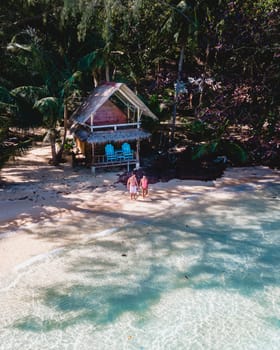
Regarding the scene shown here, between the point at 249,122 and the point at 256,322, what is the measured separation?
11563 mm

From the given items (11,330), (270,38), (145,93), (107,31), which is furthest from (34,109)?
(270,38)

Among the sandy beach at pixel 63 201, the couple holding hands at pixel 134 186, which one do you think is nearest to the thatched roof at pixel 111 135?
the sandy beach at pixel 63 201

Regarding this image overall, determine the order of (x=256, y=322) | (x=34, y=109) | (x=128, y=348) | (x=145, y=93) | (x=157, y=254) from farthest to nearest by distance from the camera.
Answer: (x=145, y=93), (x=34, y=109), (x=157, y=254), (x=256, y=322), (x=128, y=348)

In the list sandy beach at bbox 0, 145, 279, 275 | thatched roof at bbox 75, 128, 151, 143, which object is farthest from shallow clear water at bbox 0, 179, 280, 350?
thatched roof at bbox 75, 128, 151, 143

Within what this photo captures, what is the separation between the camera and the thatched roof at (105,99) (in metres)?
16.7

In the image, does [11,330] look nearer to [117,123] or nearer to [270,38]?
[117,123]

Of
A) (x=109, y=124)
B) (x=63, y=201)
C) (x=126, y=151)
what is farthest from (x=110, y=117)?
(x=63, y=201)

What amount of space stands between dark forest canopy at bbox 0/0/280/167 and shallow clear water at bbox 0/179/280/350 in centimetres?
593

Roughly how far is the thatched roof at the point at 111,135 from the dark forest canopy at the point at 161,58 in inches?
57.9

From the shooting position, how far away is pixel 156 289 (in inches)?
408

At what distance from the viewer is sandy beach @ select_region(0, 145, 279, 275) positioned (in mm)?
11984

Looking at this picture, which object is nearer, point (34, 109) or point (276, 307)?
point (276, 307)

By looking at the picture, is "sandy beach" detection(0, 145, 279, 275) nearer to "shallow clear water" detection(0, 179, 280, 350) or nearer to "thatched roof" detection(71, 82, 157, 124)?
"shallow clear water" detection(0, 179, 280, 350)

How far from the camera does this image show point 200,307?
9742mm
